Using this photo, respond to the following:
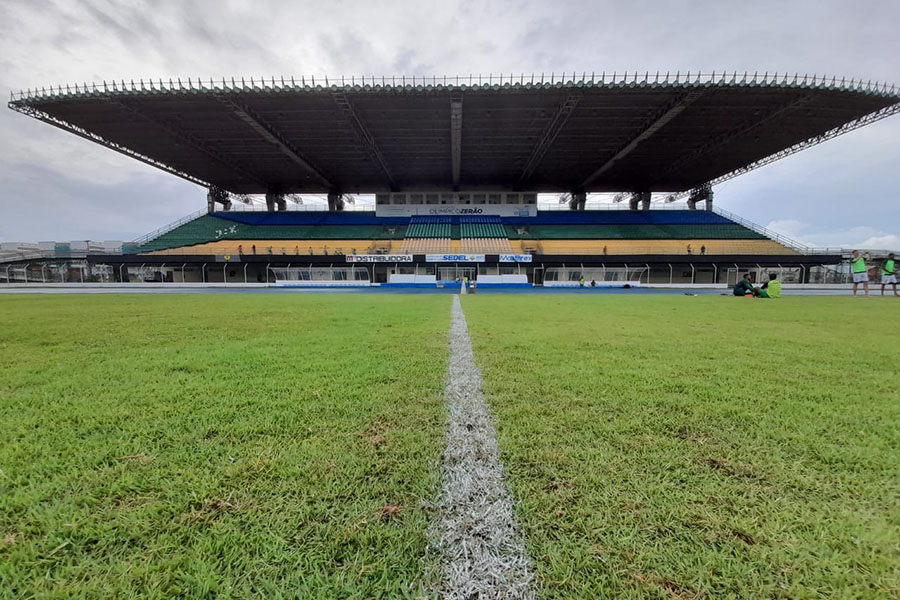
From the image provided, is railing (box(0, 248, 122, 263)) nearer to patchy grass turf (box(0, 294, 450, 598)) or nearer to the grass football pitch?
patchy grass turf (box(0, 294, 450, 598))

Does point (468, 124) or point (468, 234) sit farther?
point (468, 234)

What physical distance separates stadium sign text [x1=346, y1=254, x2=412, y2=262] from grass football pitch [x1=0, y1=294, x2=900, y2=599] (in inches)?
1032

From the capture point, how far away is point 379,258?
29250mm

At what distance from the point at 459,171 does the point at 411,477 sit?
33.9 meters

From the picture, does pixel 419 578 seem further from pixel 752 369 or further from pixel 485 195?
pixel 485 195

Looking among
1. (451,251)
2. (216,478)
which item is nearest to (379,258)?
(451,251)

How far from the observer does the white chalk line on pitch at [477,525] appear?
928 millimetres

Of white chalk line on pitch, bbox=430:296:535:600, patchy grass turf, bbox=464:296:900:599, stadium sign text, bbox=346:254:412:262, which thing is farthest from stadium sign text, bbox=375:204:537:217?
white chalk line on pitch, bbox=430:296:535:600

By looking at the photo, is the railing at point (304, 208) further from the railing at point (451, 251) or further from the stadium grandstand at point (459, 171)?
the railing at point (451, 251)

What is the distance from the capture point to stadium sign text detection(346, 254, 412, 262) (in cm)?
2906

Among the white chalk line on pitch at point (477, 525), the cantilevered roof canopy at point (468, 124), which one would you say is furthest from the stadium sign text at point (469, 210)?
the white chalk line on pitch at point (477, 525)

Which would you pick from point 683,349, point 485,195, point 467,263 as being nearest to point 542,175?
point 485,195

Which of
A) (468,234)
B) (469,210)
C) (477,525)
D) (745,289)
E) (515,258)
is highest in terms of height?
(469,210)

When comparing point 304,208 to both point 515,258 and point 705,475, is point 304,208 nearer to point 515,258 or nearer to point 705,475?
point 515,258
